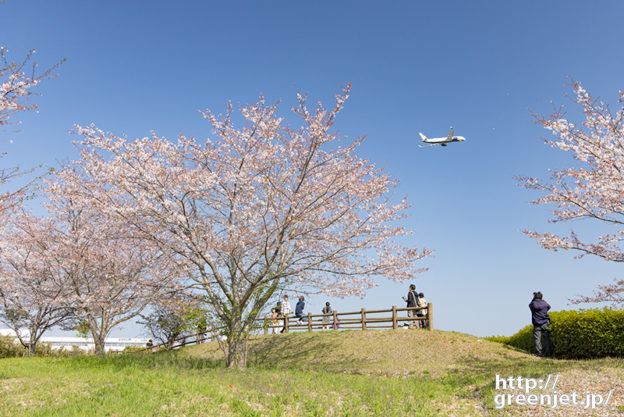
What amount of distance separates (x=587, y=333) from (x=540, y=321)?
148 cm

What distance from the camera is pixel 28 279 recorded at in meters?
20.1

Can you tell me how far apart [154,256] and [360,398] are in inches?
398

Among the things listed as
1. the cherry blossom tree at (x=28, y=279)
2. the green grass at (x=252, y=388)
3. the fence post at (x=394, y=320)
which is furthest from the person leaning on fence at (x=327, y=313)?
the cherry blossom tree at (x=28, y=279)

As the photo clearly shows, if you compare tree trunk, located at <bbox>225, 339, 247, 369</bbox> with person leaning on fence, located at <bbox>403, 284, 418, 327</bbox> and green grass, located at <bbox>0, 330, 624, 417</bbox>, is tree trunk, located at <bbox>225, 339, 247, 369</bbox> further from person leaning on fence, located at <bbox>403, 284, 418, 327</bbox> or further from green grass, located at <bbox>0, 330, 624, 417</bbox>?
person leaning on fence, located at <bbox>403, 284, 418, 327</bbox>

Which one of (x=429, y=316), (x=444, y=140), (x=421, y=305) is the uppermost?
(x=444, y=140)

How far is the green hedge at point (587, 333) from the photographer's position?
45.3 feet

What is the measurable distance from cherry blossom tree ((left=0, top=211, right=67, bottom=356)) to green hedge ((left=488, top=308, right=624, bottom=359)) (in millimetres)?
19215

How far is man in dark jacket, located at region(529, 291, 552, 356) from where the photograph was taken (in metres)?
15.2

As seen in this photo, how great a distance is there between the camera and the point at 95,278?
663 inches

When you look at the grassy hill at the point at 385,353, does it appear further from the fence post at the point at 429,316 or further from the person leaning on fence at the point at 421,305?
the person leaning on fence at the point at 421,305

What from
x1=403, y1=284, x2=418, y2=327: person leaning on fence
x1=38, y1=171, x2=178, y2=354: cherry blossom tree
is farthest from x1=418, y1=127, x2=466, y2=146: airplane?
x1=38, y1=171, x2=178, y2=354: cherry blossom tree

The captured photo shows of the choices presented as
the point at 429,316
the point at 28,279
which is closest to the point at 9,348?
the point at 28,279

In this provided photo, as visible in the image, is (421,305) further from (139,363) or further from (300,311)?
(139,363)

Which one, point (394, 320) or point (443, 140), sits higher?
point (443, 140)
